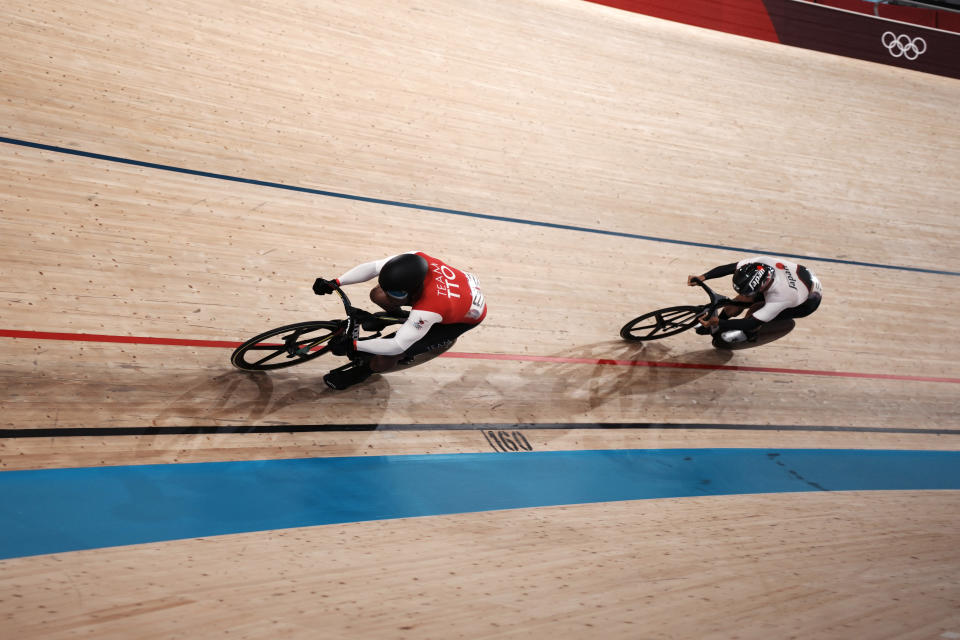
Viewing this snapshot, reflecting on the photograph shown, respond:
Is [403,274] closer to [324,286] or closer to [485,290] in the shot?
[324,286]

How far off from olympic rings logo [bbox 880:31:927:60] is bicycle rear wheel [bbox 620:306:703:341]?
531 centimetres

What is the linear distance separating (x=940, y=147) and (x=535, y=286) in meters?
5.38

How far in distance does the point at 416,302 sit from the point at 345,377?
2.27 ft

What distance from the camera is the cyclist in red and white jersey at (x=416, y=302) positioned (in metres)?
3.01

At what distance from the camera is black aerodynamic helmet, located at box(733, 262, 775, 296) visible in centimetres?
405

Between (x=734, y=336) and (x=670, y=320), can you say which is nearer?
(x=734, y=336)

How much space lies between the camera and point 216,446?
315 cm

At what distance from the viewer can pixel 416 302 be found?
3156mm

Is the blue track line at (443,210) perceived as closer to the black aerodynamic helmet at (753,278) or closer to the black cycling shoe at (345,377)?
the black aerodynamic helmet at (753,278)

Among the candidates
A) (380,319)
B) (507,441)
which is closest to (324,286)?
(380,319)

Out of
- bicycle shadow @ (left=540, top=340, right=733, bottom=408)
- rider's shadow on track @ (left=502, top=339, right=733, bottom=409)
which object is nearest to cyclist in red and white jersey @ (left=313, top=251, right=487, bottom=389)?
rider's shadow on track @ (left=502, top=339, right=733, bottom=409)

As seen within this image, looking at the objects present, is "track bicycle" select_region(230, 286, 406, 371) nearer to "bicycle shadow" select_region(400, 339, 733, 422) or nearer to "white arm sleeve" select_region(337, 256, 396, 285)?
"white arm sleeve" select_region(337, 256, 396, 285)

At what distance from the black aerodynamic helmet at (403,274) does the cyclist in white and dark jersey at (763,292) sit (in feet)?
5.99

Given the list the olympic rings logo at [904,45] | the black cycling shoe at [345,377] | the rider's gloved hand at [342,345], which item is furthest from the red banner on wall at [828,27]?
the rider's gloved hand at [342,345]
